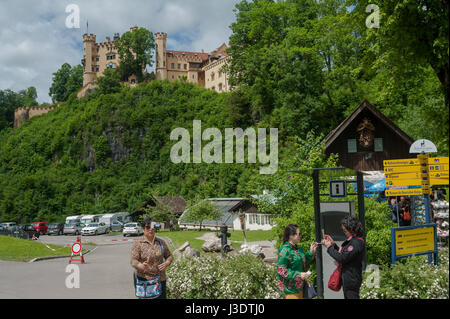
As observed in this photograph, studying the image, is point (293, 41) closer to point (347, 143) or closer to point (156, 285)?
point (347, 143)

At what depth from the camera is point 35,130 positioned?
111 metres

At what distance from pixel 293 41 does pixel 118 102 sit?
196 ft

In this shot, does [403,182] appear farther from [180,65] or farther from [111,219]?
[180,65]

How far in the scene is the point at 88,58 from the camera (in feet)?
409

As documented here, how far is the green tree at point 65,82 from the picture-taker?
13350 centimetres

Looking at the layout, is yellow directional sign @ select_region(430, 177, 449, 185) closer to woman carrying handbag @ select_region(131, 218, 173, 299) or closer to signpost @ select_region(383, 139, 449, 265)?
signpost @ select_region(383, 139, 449, 265)

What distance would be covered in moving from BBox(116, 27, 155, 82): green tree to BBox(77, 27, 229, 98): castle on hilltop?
2.26 metres

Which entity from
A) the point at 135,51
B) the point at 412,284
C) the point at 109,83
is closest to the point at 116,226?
the point at 412,284

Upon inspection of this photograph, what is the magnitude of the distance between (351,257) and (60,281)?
10.4 meters

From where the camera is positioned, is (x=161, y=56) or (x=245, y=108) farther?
(x=161, y=56)

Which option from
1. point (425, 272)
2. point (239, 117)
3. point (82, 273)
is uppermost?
point (239, 117)

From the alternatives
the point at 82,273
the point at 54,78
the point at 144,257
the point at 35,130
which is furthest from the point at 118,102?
the point at 144,257

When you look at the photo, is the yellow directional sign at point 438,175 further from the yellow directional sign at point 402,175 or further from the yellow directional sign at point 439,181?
the yellow directional sign at point 402,175

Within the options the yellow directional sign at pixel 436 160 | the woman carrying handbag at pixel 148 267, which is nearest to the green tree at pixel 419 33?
the yellow directional sign at pixel 436 160
